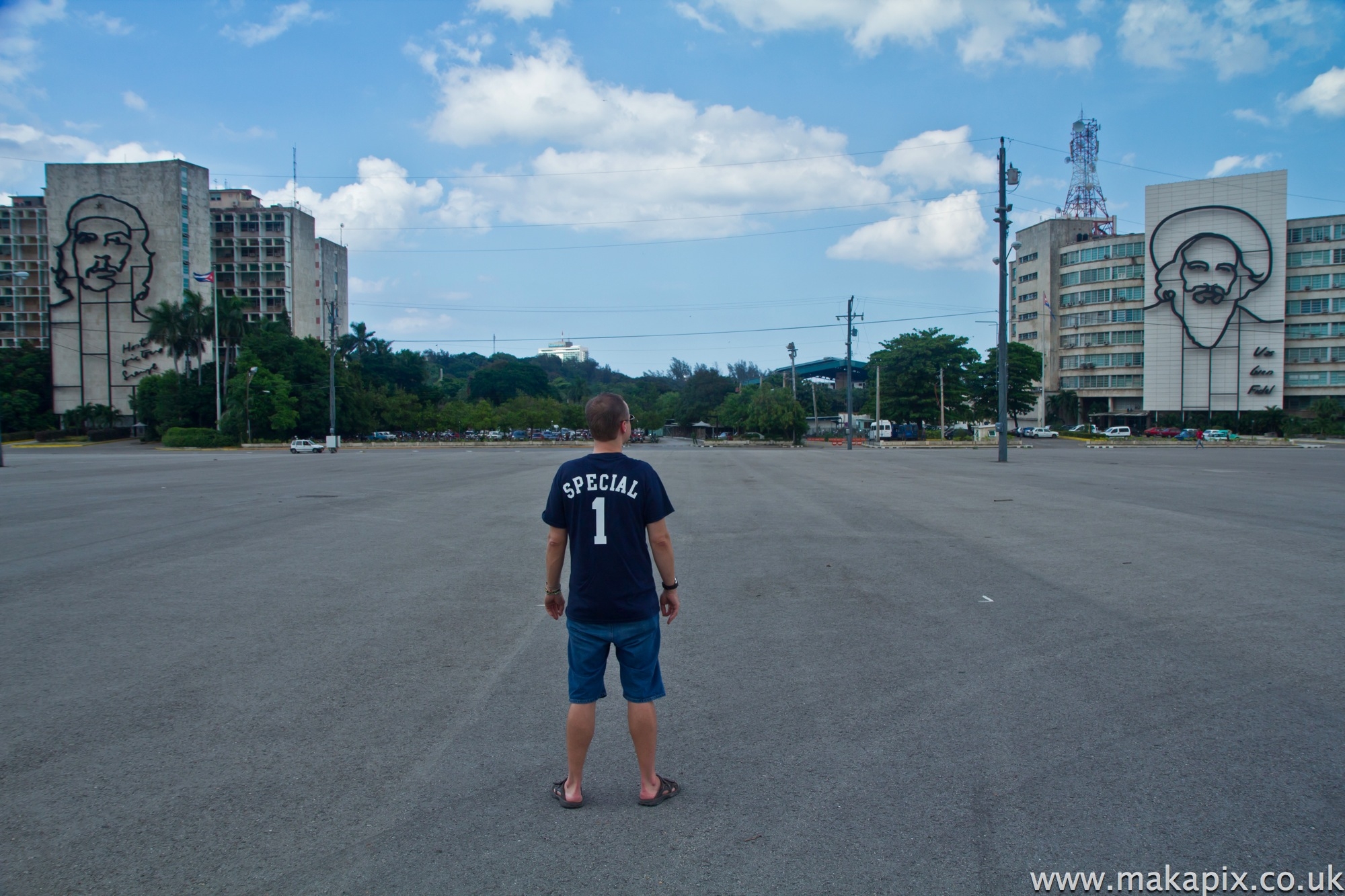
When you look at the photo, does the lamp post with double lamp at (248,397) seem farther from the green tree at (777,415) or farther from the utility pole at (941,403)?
the utility pole at (941,403)

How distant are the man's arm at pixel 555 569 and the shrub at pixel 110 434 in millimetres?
93275

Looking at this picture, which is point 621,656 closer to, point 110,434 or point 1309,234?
point 110,434

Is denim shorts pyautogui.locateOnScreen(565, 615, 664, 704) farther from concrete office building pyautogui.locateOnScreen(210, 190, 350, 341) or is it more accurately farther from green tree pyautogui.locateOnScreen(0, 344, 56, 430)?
concrete office building pyautogui.locateOnScreen(210, 190, 350, 341)

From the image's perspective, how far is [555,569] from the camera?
3971 mm

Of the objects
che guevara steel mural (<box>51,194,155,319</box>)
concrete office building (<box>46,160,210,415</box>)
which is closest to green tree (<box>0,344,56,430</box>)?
concrete office building (<box>46,160,210,415</box>)

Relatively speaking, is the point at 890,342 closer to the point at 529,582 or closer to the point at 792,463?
the point at 792,463

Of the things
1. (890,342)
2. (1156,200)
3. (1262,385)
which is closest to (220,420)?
(890,342)

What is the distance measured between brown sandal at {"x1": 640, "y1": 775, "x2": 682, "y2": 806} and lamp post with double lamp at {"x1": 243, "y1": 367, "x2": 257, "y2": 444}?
68.5 metres

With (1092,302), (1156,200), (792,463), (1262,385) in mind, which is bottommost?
(792,463)

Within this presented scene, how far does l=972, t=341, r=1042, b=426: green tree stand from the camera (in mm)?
77438

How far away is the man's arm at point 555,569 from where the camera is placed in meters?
3.88

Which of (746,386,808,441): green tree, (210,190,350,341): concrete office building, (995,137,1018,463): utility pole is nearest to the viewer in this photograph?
(995,137,1018,463): utility pole

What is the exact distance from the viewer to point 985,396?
257ft

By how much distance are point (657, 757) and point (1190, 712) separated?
308cm
